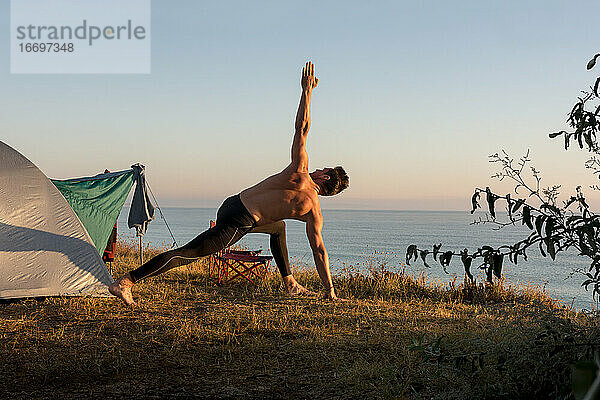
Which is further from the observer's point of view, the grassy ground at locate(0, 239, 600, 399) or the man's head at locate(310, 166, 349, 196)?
the man's head at locate(310, 166, 349, 196)

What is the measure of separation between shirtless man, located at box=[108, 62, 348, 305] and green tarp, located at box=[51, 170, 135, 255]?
278cm

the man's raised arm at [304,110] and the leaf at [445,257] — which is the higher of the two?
the man's raised arm at [304,110]

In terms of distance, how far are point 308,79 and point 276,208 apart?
1468mm

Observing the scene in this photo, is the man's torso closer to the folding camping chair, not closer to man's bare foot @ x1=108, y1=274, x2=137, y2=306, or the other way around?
man's bare foot @ x1=108, y1=274, x2=137, y2=306

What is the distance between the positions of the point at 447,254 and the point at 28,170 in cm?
628

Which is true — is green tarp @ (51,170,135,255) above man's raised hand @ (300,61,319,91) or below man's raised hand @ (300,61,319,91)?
below

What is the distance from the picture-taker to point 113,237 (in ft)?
34.5

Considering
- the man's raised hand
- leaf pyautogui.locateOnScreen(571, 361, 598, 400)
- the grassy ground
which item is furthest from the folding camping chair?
leaf pyautogui.locateOnScreen(571, 361, 598, 400)

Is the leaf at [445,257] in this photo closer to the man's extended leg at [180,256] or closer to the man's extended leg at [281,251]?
the man's extended leg at [180,256]

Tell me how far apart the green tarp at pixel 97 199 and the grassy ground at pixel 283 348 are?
196 cm

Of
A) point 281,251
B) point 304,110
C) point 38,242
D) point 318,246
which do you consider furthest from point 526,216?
point 38,242

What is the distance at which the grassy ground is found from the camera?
325 cm

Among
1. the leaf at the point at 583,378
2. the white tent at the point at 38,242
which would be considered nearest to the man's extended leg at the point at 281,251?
the white tent at the point at 38,242

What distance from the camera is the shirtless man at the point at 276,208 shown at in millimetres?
6566
